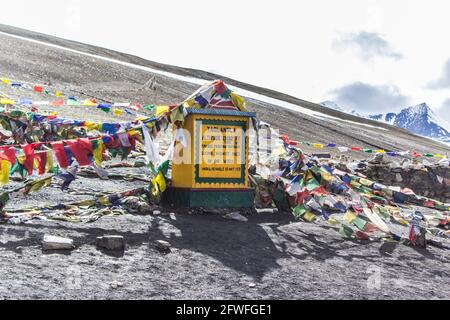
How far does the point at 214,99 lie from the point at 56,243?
4.30 m

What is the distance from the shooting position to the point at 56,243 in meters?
6.34

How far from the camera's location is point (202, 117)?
9.54 meters

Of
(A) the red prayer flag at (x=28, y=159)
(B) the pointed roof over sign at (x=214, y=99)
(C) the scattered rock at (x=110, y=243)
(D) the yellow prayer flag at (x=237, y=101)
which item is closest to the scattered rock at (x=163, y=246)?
(C) the scattered rock at (x=110, y=243)

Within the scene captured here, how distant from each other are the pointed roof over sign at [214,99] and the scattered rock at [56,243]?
3725 millimetres

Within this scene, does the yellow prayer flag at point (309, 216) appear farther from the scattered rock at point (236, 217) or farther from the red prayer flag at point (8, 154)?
the red prayer flag at point (8, 154)

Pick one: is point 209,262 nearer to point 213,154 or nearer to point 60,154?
point 60,154

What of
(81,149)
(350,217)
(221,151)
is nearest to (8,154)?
(81,149)

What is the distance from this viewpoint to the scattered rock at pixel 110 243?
6.59 meters

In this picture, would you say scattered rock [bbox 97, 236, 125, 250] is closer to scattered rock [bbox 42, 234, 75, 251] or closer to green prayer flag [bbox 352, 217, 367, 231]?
scattered rock [bbox 42, 234, 75, 251]

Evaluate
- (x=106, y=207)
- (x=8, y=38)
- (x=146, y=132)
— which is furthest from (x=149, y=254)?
(x=8, y=38)

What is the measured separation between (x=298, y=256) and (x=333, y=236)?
1623mm

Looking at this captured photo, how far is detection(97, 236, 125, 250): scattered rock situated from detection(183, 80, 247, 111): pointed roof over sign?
3.41 m
